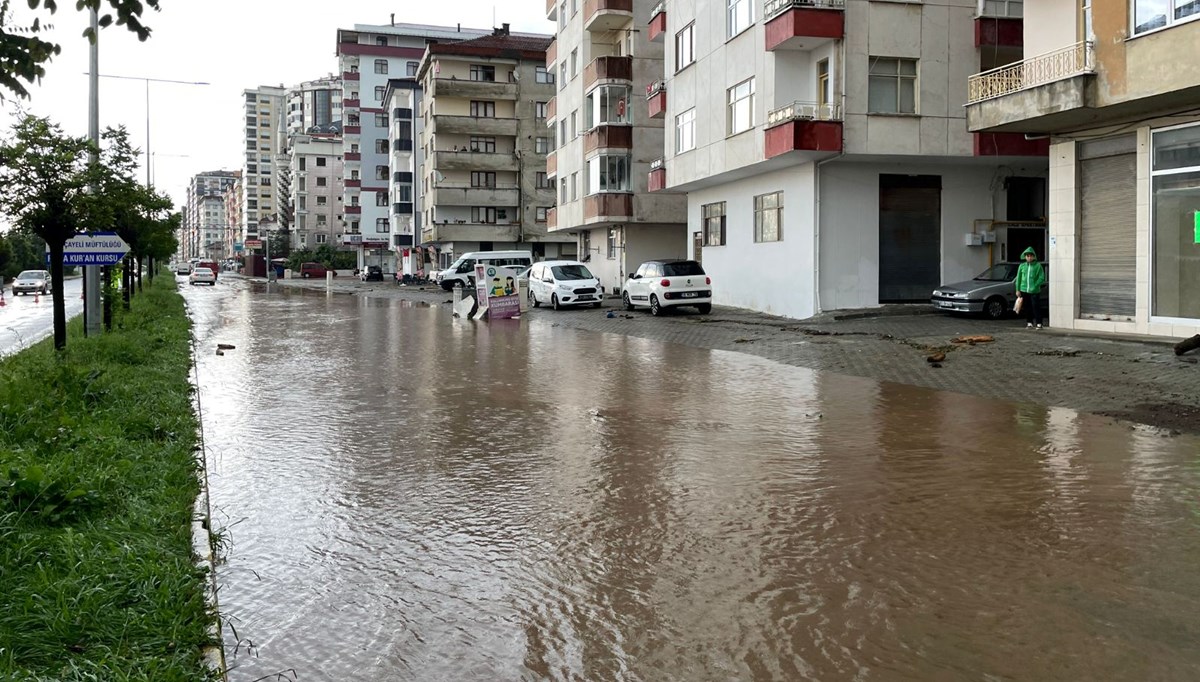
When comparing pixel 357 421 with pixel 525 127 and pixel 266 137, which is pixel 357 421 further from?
pixel 266 137

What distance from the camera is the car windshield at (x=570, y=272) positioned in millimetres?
34844

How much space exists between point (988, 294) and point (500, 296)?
13.6 m

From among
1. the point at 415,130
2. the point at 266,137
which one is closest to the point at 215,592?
the point at 415,130

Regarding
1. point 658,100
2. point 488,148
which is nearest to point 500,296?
point 658,100

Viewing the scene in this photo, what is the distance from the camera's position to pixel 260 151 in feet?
630

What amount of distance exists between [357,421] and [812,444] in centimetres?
477

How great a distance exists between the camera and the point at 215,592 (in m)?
4.94

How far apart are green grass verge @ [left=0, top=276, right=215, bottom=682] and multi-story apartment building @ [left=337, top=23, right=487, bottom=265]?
94.8 metres

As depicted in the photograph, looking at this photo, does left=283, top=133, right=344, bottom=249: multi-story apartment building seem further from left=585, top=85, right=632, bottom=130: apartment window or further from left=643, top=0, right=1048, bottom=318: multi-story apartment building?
left=643, top=0, right=1048, bottom=318: multi-story apartment building

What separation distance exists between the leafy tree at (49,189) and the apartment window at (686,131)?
20.9m

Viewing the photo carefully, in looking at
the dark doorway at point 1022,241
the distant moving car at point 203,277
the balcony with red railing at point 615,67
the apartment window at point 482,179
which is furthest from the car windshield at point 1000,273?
the distant moving car at point 203,277

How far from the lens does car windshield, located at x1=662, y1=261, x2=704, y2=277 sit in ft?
96.3

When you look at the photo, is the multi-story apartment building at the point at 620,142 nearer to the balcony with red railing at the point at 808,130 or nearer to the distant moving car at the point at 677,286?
the distant moving car at the point at 677,286

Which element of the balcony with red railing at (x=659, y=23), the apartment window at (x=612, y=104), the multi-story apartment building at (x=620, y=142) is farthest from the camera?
the apartment window at (x=612, y=104)
